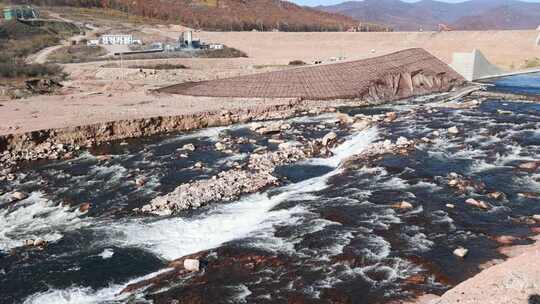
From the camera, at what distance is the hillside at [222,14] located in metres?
90.7

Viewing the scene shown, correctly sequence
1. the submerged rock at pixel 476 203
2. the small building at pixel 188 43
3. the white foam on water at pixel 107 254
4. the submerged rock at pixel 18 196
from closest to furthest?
the white foam on water at pixel 107 254 → the submerged rock at pixel 476 203 → the submerged rock at pixel 18 196 → the small building at pixel 188 43

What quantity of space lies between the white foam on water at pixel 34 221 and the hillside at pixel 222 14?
244ft

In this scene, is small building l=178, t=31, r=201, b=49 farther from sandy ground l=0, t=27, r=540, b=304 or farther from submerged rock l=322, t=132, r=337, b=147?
submerged rock l=322, t=132, r=337, b=147

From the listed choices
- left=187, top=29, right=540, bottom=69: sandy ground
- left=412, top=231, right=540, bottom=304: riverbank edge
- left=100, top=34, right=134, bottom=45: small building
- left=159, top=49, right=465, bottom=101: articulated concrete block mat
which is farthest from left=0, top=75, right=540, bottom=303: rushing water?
left=100, top=34, right=134, bottom=45: small building

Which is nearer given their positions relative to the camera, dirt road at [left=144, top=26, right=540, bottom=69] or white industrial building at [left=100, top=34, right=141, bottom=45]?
dirt road at [left=144, top=26, right=540, bottom=69]

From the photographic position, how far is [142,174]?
672 inches

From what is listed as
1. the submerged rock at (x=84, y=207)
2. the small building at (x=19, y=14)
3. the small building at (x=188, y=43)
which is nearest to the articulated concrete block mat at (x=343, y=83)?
the submerged rock at (x=84, y=207)

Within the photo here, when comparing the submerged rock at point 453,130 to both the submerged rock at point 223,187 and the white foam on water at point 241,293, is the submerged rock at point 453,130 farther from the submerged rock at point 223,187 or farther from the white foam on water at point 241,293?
the white foam on water at point 241,293

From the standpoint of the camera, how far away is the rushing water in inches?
384

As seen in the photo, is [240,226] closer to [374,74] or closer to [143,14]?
[374,74]

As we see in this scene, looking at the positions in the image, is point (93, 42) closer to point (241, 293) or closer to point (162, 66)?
point (162, 66)

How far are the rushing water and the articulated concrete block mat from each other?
1038 cm

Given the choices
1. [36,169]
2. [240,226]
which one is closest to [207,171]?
[240,226]

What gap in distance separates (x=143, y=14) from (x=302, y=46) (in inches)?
1731
